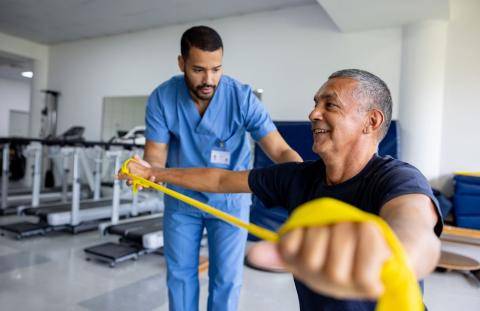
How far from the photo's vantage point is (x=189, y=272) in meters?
1.63

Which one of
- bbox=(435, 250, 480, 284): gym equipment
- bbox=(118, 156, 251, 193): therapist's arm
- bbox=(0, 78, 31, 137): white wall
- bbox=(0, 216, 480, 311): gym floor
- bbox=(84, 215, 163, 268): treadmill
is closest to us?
bbox=(118, 156, 251, 193): therapist's arm

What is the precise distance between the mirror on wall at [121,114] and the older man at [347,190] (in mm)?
5066

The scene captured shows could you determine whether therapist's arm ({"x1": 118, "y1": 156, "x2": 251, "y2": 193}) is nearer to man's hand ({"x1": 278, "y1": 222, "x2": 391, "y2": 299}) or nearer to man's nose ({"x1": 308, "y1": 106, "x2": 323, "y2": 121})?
man's nose ({"x1": 308, "y1": 106, "x2": 323, "y2": 121})

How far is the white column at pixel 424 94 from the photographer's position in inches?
153

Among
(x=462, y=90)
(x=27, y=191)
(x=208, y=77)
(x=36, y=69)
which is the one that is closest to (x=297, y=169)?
(x=208, y=77)

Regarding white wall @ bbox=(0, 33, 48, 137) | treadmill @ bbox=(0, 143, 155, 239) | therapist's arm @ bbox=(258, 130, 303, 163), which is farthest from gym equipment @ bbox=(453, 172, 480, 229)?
white wall @ bbox=(0, 33, 48, 137)

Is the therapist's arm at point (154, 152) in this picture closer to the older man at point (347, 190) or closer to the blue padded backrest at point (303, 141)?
the older man at point (347, 190)

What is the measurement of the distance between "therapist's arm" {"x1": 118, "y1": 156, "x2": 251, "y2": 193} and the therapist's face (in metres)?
0.41

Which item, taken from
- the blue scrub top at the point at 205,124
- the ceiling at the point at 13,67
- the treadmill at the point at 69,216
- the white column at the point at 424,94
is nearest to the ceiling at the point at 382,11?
the white column at the point at 424,94

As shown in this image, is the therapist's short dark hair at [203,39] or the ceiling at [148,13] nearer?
the therapist's short dark hair at [203,39]

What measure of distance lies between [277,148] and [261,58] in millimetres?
3663

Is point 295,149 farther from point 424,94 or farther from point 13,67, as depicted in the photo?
point 13,67

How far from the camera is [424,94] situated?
3.91m

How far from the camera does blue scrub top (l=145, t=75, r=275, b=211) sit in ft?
5.49
